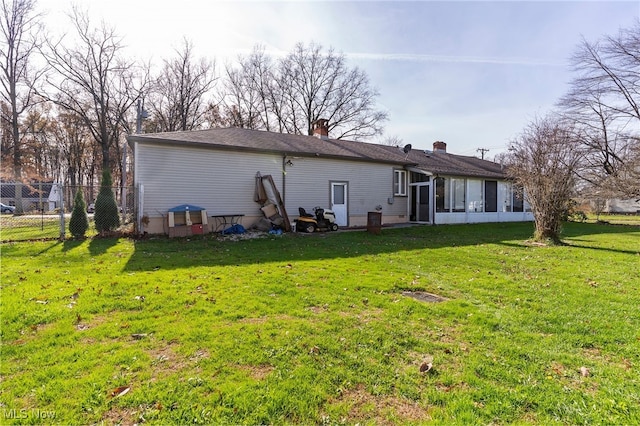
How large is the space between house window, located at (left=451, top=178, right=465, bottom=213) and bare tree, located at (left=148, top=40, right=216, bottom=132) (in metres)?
22.0

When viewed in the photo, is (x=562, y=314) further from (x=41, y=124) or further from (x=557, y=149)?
(x=41, y=124)

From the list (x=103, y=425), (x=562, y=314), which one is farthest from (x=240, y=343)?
(x=562, y=314)

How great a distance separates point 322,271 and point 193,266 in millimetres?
2742

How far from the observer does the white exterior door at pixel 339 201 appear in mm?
14818

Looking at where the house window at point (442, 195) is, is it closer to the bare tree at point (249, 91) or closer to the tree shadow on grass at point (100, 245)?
the tree shadow on grass at point (100, 245)

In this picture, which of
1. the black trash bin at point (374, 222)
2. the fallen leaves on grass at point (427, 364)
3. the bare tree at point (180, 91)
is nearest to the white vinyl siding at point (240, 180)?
the black trash bin at point (374, 222)

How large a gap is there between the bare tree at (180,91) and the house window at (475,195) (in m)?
22.8

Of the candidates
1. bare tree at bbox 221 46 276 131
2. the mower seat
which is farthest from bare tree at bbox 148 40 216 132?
the mower seat

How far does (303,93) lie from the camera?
32.2 meters

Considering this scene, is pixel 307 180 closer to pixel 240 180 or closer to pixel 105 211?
pixel 240 180

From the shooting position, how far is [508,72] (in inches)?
519

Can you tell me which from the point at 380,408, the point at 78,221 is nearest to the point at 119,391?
the point at 380,408

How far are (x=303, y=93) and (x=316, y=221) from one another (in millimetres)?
22896

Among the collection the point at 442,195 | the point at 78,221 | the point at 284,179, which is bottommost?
the point at 78,221
